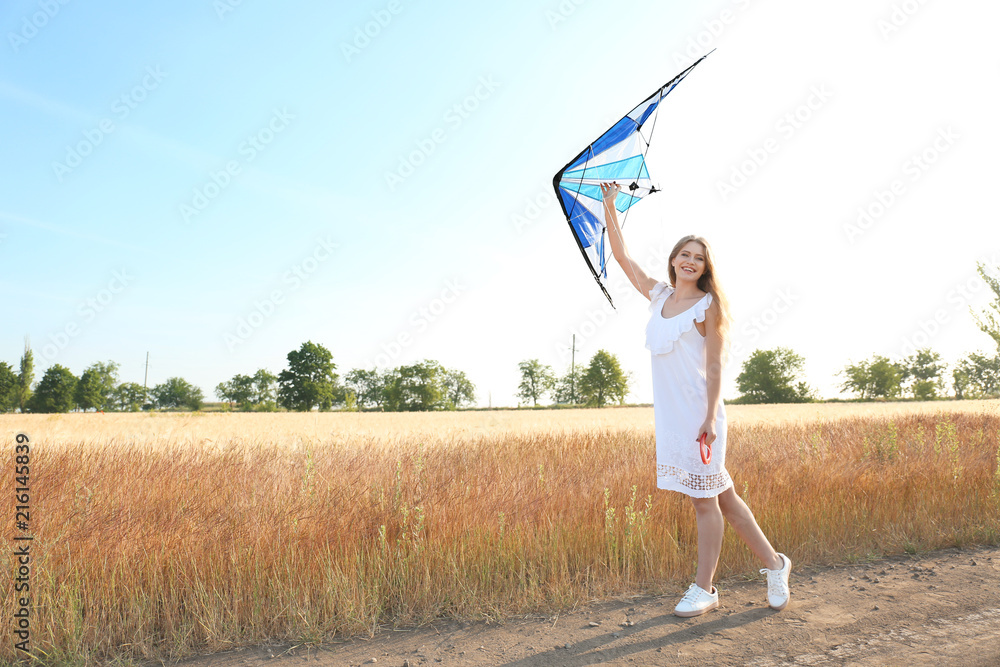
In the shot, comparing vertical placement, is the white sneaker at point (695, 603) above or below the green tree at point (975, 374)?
below

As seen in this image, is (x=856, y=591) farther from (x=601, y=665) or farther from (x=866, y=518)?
(x=601, y=665)

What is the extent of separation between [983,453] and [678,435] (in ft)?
22.7

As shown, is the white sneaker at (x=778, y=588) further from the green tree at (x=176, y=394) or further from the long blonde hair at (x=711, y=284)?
the green tree at (x=176, y=394)

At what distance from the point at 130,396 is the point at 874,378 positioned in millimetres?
110203

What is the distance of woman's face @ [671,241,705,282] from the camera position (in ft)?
11.5

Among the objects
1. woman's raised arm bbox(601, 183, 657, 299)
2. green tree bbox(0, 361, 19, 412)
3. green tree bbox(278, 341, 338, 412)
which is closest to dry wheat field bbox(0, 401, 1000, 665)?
woman's raised arm bbox(601, 183, 657, 299)

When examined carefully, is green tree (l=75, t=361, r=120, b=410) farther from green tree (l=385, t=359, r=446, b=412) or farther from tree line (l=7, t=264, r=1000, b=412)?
green tree (l=385, t=359, r=446, b=412)

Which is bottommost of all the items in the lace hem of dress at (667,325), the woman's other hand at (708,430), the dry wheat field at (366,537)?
the dry wheat field at (366,537)

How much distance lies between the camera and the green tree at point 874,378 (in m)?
76.3

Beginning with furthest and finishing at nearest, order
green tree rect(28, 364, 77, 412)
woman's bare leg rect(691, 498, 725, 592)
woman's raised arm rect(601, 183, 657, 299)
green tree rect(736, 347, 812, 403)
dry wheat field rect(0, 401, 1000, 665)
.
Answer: green tree rect(736, 347, 812, 403), green tree rect(28, 364, 77, 412), woman's raised arm rect(601, 183, 657, 299), woman's bare leg rect(691, 498, 725, 592), dry wheat field rect(0, 401, 1000, 665)

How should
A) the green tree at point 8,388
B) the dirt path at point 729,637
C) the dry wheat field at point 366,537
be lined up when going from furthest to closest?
the green tree at point 8,388 < the dry wheat field at point 366,537 < the dirt path at point 729,637

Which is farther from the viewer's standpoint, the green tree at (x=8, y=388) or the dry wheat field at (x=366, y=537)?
the green tree at (x=8, y=388)

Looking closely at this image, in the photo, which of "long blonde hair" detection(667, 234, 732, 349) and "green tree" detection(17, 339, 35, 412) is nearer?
"long blonde hair" detection(667, 234, 732, 349)

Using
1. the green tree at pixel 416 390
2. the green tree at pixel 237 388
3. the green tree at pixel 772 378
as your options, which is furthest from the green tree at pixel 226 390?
the green tree at pixel 772 378
